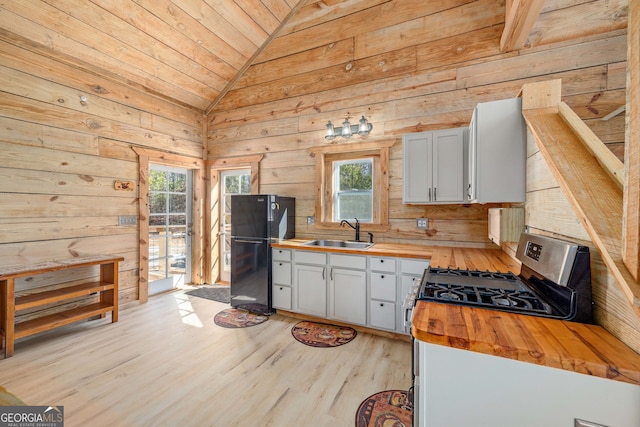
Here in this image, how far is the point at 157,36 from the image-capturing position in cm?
329

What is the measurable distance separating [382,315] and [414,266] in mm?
621

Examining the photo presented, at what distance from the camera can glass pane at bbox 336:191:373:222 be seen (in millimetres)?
3576

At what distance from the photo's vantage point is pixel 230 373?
2.23 meters

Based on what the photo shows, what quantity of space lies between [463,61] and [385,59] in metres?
0.87

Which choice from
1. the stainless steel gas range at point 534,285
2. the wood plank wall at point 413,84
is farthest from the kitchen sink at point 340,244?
the stainless steel gas range at point 534,285

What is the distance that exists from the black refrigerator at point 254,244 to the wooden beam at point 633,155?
2987 millimetres

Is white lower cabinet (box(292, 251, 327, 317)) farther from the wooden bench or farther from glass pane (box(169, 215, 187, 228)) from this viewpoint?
glass pane (box(169, 215, 187, 228))

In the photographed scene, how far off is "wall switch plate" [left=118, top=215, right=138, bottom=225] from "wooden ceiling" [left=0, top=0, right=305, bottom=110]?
178 cm

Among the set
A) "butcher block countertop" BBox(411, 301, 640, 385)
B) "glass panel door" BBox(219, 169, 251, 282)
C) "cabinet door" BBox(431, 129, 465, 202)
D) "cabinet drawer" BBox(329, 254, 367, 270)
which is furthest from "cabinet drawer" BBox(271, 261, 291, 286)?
"butcher block countertop" BBox(411, 301, 640, 385)

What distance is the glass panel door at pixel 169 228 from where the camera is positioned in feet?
13.4

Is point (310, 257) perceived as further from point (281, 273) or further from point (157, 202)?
point (157, 202)

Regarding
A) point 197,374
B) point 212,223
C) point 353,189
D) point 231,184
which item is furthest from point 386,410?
point 231,184

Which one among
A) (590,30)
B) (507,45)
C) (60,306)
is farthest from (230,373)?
(590,30)

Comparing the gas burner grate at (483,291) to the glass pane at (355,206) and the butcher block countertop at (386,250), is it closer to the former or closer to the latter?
the butcher block countertop at (386,250)
